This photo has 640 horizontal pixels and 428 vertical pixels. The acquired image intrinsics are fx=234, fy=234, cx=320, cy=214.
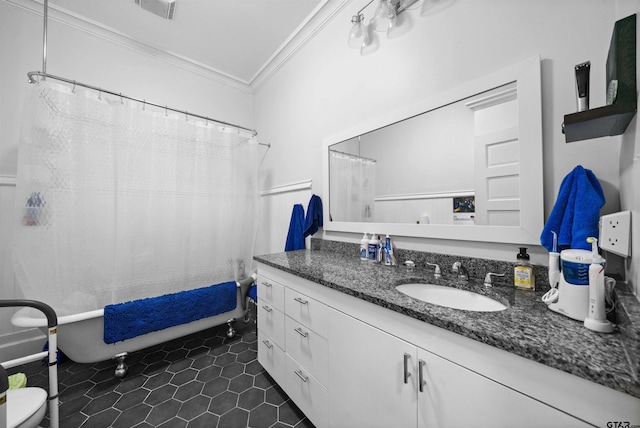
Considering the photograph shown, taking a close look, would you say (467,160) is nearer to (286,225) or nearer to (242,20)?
(286,225)

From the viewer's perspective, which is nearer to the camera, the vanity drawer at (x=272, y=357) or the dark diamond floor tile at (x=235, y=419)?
the dark diamond floor tile at (x=235, y=419)

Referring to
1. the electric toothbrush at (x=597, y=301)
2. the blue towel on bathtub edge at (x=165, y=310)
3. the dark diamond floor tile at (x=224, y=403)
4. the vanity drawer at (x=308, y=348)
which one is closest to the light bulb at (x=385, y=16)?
the electric toothbrush at (x=597, y=301)

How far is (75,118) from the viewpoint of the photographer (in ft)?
4.90

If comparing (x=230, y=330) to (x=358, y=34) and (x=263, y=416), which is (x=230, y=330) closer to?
(x=263, y=416)

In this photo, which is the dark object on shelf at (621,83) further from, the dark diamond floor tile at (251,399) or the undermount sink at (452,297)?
the dark diamond floor tile at (251,399)

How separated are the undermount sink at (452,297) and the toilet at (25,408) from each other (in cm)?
147

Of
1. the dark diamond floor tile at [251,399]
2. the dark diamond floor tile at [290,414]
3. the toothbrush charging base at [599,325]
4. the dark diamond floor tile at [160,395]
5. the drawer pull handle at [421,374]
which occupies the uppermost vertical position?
the toothbrush charging base at [599,325]

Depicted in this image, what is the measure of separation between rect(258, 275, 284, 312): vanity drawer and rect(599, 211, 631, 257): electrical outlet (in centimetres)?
133

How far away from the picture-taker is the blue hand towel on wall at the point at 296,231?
2066mm

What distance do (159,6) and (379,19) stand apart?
170 centimetres

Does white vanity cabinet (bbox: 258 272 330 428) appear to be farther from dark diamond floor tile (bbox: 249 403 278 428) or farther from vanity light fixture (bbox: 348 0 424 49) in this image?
vanity light fixture (bbox: 348 0 424 49)

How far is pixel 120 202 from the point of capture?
5.40ft

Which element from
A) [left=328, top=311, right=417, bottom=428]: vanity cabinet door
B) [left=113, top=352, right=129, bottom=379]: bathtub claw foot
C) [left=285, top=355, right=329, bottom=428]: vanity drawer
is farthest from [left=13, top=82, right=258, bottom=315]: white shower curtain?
[left=328, top=311, right=417, bottom=428]: vanity cabinet door

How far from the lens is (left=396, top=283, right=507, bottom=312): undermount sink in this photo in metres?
0.92
